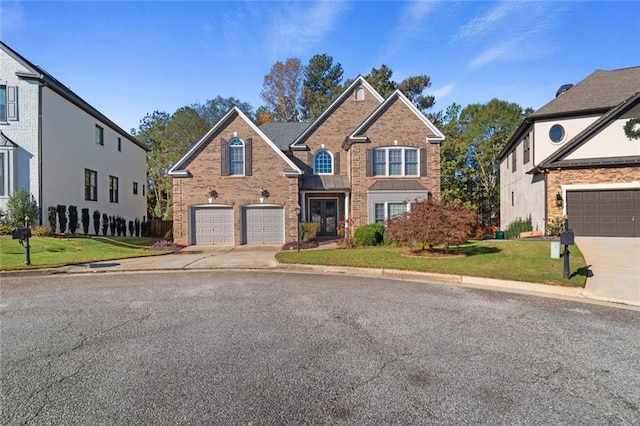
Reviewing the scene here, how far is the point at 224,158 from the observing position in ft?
61.7

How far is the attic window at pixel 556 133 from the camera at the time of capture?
18953 millimetres

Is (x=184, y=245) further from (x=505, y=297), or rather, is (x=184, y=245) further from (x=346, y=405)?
(x=346, y=405)

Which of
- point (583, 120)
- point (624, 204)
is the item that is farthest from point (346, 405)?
point (583, 120)

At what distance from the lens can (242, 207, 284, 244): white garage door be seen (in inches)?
750

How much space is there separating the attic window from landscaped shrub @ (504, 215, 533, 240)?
177 inches

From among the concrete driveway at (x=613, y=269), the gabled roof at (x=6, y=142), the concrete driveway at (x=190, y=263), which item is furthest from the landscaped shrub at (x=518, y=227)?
the gabled roof at (x=6, y=142)

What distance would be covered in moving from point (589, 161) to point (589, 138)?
122cm

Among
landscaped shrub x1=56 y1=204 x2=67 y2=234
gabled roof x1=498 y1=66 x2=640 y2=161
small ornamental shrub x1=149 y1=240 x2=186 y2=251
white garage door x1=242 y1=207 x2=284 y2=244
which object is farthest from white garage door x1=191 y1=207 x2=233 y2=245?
gabled roof x1=498 y1=66 x2=640 y2=161

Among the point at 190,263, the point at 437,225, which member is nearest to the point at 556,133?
the point at 437,225

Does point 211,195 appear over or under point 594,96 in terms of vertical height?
under

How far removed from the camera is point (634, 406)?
3.30 meters

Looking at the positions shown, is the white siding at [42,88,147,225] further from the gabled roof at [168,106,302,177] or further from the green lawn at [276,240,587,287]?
the green lawn at [276,240,587,287]

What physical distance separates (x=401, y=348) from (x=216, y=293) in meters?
4.67

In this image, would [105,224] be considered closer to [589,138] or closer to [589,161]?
[589,161]
